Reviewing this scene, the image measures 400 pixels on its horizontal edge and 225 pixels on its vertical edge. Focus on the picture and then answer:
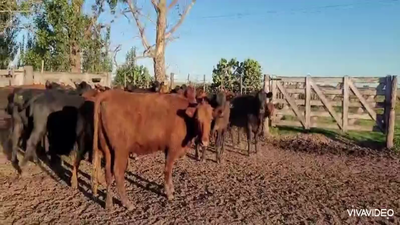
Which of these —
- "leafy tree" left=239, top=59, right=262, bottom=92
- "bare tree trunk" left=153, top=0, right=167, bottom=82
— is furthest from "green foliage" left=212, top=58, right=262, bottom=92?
"bare tree trunk" left=153, top=0, right=167, bottom=82

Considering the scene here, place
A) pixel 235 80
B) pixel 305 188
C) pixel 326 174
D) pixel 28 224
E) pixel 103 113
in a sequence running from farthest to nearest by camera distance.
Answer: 1. pixel 235 80
2. pixel 326 174
3. pixel 305 188
4. pixel 103 113
5. pixel 28 224

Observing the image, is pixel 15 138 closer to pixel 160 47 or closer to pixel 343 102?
pixel 343 102

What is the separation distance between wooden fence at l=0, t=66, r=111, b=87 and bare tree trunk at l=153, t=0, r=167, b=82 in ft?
19.4

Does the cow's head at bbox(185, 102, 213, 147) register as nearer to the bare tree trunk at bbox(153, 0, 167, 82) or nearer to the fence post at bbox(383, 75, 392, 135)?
the fence post at bbox(383, 75, 392, 135)

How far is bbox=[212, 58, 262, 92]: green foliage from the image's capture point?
21.2m

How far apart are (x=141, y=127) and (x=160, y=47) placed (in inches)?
585

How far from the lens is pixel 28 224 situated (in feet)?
15.7

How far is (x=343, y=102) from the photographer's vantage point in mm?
11945

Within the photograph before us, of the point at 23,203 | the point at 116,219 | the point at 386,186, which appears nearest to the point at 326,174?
the point at 386,186

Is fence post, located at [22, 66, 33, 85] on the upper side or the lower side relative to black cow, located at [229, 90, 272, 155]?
upper

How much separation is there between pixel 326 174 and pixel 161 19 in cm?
1458

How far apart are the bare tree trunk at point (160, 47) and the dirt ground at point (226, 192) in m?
10.8

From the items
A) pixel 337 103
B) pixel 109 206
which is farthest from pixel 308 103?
pixel 109 206

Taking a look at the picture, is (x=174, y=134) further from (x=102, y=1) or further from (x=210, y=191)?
(x=102, y=1)
